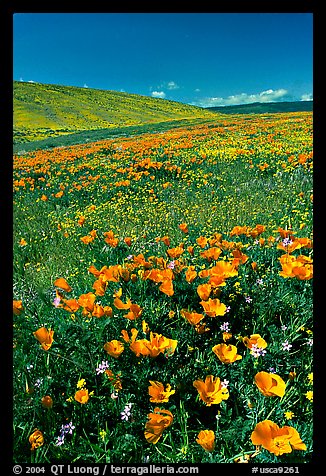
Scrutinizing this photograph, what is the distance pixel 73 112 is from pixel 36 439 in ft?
136

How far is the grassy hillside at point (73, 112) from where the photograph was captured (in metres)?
32.7

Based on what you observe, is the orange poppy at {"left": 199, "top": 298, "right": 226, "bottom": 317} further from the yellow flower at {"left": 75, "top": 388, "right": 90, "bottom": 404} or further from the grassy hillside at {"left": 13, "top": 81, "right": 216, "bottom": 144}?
the grassy hillside at {"left": 13, "top": 81, "right": 216, "bottom": 144}

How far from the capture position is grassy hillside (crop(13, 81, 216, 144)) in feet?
107

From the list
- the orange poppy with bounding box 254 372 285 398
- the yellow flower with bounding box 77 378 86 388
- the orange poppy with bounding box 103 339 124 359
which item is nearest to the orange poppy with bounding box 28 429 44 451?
the yellow flower with bounding box 77 378 86 388

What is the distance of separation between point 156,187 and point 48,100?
38.1 metres

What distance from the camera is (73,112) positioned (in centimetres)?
3909

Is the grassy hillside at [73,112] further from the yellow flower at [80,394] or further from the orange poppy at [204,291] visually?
the yellow flower at [80,394]

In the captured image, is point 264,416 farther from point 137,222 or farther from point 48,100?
point 48,100

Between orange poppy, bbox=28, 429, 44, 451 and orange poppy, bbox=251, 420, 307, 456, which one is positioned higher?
orange poppy, bbox=251, 420, 307, 456

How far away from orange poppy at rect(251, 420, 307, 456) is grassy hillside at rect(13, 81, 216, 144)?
1114 inches

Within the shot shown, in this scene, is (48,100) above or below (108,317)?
above

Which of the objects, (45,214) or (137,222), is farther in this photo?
(45,214)

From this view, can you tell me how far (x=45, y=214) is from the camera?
18.4 feet
